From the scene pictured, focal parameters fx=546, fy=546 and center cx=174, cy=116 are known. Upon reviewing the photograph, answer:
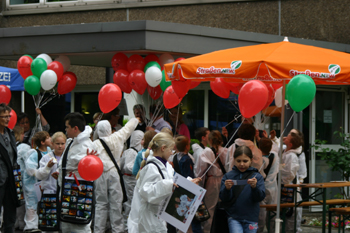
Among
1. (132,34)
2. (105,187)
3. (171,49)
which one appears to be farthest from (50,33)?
(105,187)

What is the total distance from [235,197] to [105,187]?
2.28 m

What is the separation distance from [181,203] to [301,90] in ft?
5.80

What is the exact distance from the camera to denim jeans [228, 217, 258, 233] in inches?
253

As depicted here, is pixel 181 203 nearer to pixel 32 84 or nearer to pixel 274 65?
pixel 274 65

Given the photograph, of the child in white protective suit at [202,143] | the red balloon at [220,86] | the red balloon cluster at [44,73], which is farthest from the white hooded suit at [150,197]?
the red balloon cluster at [44,73]

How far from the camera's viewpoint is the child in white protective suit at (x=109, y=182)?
7.89 m

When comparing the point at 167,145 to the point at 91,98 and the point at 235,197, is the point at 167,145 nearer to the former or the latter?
the point at 235,197

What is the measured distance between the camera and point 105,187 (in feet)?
26.1

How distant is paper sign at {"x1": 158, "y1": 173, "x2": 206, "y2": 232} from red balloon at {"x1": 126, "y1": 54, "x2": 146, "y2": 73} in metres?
4.01

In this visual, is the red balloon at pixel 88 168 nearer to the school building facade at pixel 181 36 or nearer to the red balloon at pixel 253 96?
the red balloon at pixel 253 96

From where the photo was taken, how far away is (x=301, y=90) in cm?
588

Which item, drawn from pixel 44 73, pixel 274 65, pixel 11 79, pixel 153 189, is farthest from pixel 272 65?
pixel 11 79

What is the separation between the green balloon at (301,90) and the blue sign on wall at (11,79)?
657 centimetres

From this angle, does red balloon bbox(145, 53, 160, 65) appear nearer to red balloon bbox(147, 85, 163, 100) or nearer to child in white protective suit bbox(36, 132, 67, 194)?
red balloon bbox(147, 85, 163, 100)
